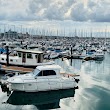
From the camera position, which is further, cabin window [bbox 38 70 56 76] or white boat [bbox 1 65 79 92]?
cabin window [bbox 38 70 56 76]

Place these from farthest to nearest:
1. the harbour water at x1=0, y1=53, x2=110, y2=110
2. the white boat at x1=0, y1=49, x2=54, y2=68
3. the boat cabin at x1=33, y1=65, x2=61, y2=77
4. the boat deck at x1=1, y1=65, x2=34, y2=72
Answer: the white boat at x1=0, y1=49, x2=54, y2=68, the boat deck at x1=1, y1=65, x2=34, y2=72, the boat cabin at x1=33, y1=65, x2=61, y2=77, the harbour water at x1=0, y1=53, x2=110, y2=110

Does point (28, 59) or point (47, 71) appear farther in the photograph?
point (28, 59)

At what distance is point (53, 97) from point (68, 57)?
4166cm

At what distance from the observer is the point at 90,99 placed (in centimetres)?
2898

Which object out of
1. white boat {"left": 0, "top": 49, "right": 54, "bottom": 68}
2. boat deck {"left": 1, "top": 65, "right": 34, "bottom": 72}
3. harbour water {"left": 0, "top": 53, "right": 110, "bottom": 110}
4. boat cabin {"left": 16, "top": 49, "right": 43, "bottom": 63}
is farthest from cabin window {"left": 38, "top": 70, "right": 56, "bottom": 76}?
boat cabin {"left": 16, "top": 49, "right": 43, "bottom": 63}

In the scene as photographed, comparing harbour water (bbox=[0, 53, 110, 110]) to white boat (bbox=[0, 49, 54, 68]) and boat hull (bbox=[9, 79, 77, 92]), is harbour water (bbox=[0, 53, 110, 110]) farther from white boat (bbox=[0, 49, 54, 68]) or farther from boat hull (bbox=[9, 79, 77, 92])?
white boat (bbox=[0, 49, 54, 68])

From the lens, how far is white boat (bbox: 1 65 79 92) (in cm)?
2925

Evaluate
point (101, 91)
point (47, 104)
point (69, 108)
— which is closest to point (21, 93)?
point (47, 104)

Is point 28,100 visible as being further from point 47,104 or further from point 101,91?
point 101,91

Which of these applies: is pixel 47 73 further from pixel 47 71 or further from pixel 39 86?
pixel 39 86

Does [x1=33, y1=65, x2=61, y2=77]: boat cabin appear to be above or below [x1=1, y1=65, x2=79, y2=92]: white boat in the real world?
above

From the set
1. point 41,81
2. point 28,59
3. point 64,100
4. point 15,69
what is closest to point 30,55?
point 28,59

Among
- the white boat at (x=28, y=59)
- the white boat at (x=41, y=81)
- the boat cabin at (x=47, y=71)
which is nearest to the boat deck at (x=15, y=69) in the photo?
the white boat at (x=28, y=59)

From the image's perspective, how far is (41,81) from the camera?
2955cm
